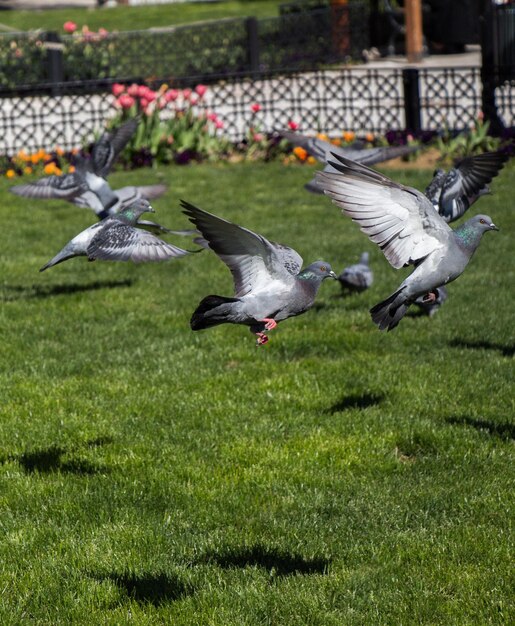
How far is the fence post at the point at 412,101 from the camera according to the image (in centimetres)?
1498

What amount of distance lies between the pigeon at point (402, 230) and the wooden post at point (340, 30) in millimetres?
20192

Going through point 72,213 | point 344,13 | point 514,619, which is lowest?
point 514,619

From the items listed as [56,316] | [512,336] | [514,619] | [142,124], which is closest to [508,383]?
[512,336]

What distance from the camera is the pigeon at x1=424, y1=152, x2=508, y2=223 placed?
5.10m

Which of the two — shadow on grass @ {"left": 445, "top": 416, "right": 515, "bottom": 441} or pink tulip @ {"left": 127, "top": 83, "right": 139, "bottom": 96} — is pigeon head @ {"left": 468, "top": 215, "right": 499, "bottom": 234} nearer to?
shadow on grass @ {"left": 445, "top": 416, "right": 515, "bottom": 441}

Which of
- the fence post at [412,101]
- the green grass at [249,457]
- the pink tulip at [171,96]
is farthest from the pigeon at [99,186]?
the fence post at [412,101]

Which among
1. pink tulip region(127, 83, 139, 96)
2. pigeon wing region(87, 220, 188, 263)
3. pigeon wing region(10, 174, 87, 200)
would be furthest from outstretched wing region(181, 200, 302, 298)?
pink tulip region(127, 83, 139, 96)

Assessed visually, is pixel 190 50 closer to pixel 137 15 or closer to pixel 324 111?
pixel 324 111

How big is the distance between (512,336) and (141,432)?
3.02 metres

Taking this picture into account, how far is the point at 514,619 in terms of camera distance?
454 centimetres

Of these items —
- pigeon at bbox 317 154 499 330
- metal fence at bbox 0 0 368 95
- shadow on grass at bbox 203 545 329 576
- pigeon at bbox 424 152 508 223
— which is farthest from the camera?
metal fence at bbox 0 0 368 95

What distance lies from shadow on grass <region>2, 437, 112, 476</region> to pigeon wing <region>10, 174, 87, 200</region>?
2.40 m

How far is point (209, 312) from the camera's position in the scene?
3.99 m

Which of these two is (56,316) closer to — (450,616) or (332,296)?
(332,296)
